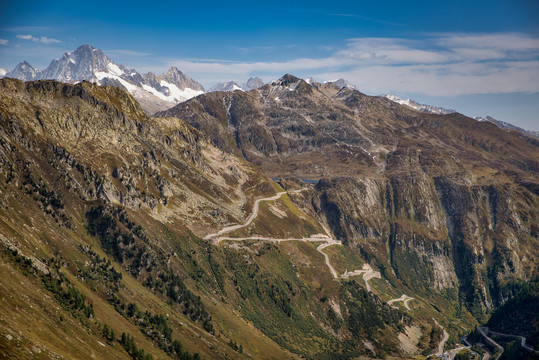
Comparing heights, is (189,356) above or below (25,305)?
below

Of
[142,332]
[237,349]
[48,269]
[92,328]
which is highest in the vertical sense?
[48,269]

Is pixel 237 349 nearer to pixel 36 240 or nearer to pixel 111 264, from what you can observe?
pixel 111 264

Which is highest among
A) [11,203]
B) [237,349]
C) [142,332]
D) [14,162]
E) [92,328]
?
[14,162]

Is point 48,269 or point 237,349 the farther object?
point 237,349

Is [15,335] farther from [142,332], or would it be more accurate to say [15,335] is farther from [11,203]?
[11,203]

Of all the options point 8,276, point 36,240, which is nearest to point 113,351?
point 8,276

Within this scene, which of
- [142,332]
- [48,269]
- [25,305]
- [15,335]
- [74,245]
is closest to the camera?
[15,335]

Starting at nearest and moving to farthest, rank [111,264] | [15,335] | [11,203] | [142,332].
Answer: [15,335], [142,332], [11,203], [111,264]

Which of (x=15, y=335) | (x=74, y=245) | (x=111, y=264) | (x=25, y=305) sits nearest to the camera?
(x=15, y=335)

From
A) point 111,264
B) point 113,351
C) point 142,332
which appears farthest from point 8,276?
point 111,264
